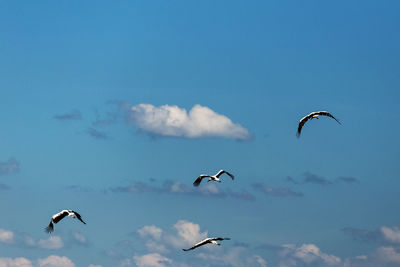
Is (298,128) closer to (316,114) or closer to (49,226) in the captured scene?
(316,114)

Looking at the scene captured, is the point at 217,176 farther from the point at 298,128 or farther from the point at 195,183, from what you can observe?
the point at 298,128

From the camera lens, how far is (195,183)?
631 ft

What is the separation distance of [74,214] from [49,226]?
5778 mm

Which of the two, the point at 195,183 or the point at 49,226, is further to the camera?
the point at 195,183

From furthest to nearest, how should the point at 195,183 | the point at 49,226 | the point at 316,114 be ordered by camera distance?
the point at 195,183 → the point at 316,114 → the point at 49,226

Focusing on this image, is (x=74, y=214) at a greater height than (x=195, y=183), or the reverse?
(x=195, y=183)

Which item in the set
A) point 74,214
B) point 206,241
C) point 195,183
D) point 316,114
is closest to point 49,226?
point 74,214

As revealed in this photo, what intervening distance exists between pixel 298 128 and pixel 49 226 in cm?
5989

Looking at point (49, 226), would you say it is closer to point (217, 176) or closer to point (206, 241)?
point (206, 241)

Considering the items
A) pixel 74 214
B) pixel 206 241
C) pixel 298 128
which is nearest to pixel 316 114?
pixel 298 128

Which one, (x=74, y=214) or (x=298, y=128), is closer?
(x=74, y=214)

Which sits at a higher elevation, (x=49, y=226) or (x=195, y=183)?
(x=195, y=183)

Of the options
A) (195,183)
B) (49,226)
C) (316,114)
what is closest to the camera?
(49,226)

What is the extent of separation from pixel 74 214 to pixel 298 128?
54.2m
